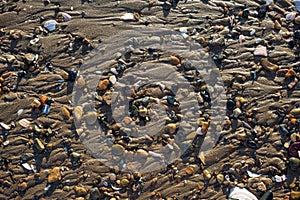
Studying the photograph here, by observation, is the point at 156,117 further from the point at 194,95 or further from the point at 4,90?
the point at 4,90

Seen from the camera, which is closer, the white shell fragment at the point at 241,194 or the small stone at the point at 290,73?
the white shell fragment at the point at 241,194

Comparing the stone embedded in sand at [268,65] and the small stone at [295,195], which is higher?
the stone embedded in sand at [268,65]

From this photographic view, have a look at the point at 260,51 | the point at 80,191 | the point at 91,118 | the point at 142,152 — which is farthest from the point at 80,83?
the point at 260,51

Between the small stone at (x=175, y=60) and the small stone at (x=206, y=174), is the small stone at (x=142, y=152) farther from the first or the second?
the small stone at (x=175, y=60)

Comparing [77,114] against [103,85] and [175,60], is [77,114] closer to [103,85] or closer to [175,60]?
[103,85]

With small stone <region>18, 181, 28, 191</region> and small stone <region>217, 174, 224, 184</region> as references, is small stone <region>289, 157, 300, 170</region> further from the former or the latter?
small stone <region>18, 181, 28, 191</region>

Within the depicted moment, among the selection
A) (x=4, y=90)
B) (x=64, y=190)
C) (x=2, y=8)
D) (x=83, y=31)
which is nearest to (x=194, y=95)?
(x=83, y=31)

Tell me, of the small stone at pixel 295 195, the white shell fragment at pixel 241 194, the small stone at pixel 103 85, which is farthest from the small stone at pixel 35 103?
the small stone at pixel 295 195
